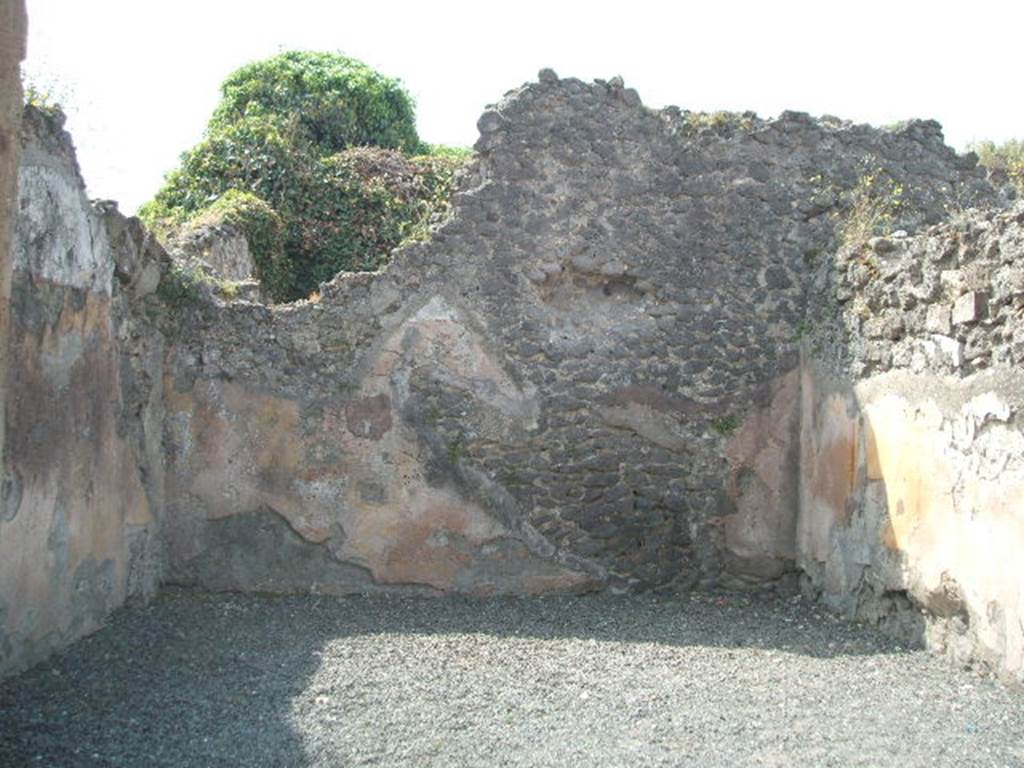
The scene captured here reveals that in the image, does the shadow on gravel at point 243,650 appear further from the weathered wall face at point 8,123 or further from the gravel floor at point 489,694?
the weathered wall face at point 8,123

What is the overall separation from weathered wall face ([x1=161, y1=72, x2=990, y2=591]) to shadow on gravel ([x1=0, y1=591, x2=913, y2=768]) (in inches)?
13.5

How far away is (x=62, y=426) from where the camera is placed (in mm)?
5207

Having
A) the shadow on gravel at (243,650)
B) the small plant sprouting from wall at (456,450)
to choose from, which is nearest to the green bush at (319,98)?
the small plant sprouting from wall at (456,450)

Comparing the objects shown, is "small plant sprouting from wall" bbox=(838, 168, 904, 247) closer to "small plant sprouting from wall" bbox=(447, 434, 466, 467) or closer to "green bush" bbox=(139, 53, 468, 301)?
"small plant sprouting from wall" bbox=(447, 434, 466, 467)

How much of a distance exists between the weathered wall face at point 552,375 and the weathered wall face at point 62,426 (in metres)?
0.71

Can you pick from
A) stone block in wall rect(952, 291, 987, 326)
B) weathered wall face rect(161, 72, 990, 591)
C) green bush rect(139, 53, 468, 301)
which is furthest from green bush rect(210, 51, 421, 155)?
stone block in wall rect(952, 291, 987, 326)

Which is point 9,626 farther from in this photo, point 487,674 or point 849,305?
point 849,305

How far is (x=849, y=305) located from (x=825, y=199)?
0.97m

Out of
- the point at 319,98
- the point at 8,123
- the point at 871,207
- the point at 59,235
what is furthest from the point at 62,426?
the point at 319,98

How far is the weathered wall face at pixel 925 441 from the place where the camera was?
480 centimetres

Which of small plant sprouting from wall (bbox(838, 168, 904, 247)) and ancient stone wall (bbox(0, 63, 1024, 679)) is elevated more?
small plant sprouting from wall (bbox(838, 168, 904, 247))

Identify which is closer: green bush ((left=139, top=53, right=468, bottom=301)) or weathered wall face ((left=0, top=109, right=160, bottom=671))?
weathered wall face ((left=0, top=109, right=160, bottom=671))

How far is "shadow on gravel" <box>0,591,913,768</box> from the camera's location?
391 cm

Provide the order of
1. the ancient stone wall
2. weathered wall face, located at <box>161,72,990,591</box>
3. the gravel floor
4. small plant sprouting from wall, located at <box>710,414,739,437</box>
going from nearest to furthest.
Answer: the gravel floor, the ancient stone wall, weathered wall face, located at <box>161,72,990,591</box>, small plant sprouting from wall, located at <box>710,414,739,437</box>
